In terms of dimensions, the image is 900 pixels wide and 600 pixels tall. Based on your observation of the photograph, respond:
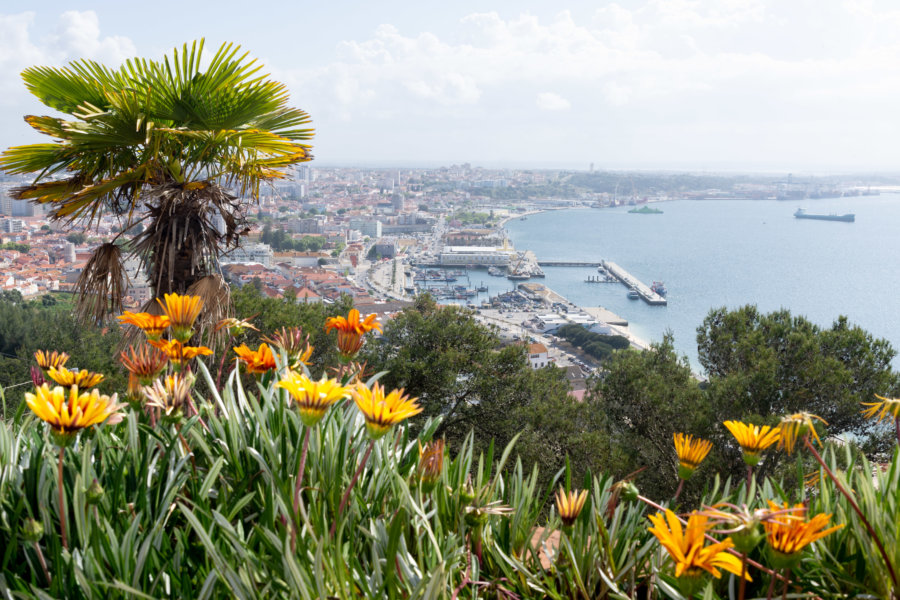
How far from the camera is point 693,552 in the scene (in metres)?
0.95

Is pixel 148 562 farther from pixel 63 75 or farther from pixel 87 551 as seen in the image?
pixel 63 75

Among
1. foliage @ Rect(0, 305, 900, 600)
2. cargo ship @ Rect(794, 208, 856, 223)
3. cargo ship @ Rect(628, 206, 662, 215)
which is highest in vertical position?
foliage @ Rect(0, 305, 900, 600)

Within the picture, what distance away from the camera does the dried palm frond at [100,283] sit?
3.32m

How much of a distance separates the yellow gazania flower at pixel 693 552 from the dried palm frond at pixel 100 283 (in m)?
3.07

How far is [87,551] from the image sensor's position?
3.71 ft

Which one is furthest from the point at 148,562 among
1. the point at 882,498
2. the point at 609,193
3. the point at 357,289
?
the point at 609,193

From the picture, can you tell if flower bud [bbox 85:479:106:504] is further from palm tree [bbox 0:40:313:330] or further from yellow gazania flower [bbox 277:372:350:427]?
palm tree [bbox 0:40:313:330]

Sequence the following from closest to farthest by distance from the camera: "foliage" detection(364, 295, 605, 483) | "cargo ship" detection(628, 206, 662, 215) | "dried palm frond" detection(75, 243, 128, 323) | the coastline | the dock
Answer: "dried palm frond" detection(75, 243, 128, 323)
"foliage" detection(364, 295, 605, 483)
the coastline
the dock
"cargo ship" detection(628, 206, 662, 215)

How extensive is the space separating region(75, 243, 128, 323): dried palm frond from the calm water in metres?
19.2

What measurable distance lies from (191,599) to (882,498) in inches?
54.9

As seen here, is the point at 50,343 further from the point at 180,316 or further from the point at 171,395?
the point at 171,395

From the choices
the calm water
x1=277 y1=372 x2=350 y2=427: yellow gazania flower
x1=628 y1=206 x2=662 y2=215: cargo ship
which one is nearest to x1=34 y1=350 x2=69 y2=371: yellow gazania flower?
x1=277 y1=372 x2=350 y2=427: yellow gazania flower

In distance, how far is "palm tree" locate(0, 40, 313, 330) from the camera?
310cm

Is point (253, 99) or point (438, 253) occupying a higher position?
point (253, 99)
